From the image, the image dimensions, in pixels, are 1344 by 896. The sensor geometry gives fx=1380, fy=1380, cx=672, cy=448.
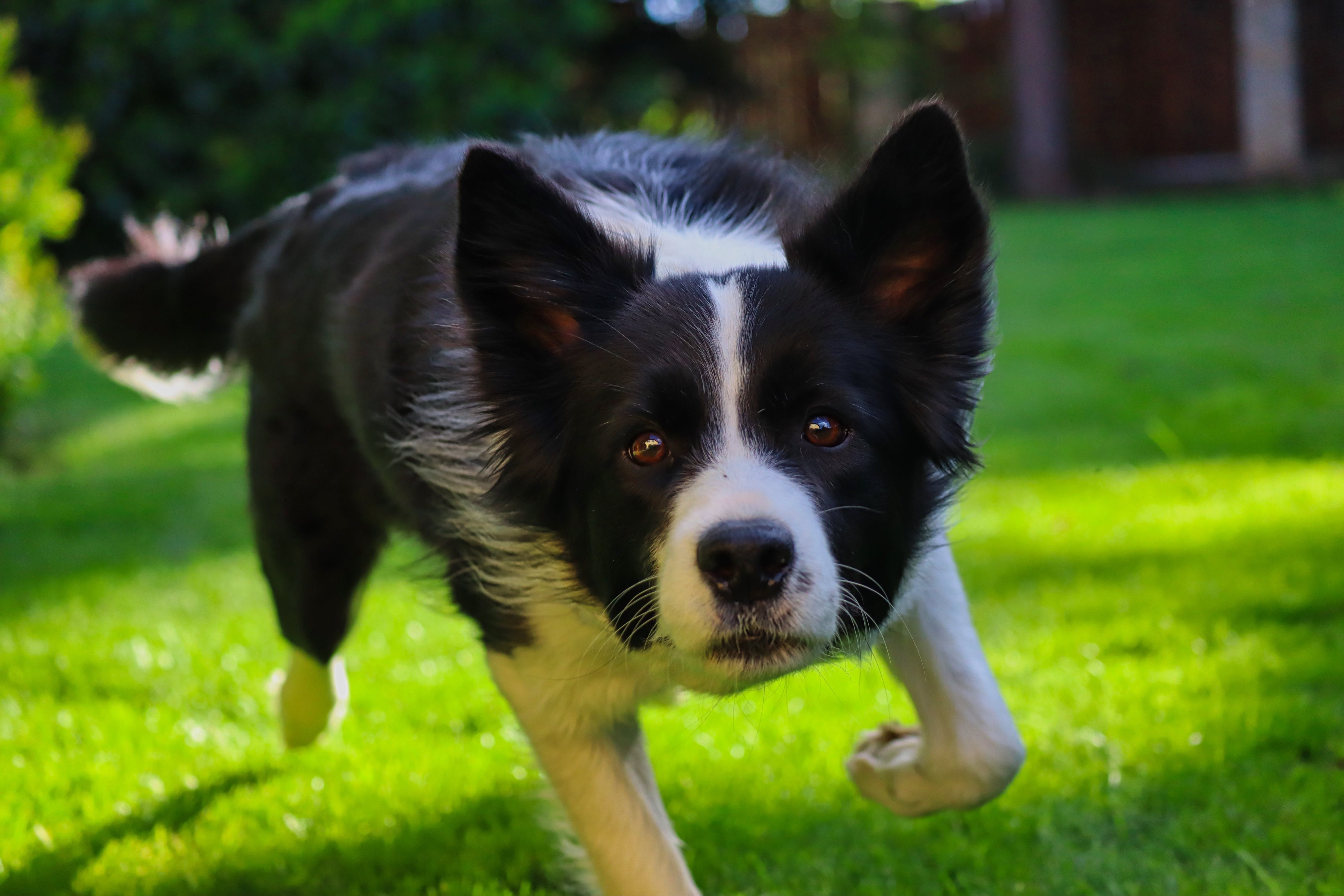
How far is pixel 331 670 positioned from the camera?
4.34m

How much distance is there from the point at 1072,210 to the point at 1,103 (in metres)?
14.8

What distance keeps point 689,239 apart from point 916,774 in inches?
53.9

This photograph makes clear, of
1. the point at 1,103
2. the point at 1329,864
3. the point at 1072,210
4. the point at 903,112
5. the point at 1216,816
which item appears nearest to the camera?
the point at 903,112

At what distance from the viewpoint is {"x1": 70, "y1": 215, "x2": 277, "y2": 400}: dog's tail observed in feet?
16.0

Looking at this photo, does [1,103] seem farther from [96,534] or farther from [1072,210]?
[1072,210]

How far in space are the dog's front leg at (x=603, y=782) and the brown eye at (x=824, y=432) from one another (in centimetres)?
77

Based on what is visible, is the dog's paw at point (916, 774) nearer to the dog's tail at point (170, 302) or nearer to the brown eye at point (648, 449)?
the brown eye at point (648, 449)

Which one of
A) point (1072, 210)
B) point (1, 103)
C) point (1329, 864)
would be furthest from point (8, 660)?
point (1072, 210)

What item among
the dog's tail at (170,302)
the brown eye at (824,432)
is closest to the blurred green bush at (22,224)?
the dog's tail at (170,302)

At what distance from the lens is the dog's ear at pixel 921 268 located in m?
2.82

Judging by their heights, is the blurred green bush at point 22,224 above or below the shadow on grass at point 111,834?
above

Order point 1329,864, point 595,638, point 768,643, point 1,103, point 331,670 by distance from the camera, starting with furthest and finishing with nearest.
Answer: point 1,103
point 331,670
point 1329,864
point 595,638
point 768,643

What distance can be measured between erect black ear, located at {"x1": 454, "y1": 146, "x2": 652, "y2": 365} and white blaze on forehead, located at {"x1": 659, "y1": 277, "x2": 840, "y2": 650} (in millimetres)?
385

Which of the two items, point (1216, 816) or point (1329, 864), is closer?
point (1329, 864)
